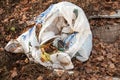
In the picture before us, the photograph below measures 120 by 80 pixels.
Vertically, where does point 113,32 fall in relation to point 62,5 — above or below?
below

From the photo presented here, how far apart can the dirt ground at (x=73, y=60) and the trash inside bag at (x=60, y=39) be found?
0.39ft

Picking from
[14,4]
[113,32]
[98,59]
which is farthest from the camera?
[14,4]

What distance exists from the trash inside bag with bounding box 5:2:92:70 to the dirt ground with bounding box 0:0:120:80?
118 mm

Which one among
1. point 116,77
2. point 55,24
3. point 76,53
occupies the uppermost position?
point 55,24

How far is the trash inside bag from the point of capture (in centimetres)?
414

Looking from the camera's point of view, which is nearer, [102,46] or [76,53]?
[76,53]

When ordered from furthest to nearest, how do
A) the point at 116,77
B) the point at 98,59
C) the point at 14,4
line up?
the point at 14,4 → the point at 98,59 → the point at 116,77

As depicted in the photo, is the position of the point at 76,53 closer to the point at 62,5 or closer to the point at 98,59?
the point at 98,59

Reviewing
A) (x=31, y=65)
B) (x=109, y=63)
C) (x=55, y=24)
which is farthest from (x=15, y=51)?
(x=109, y=63)

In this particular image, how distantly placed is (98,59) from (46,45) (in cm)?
71

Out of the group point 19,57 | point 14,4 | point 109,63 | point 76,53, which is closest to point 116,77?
point 109,63

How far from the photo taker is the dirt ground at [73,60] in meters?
4.09

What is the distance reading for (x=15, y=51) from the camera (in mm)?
4477

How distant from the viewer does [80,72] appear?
13.4ft
